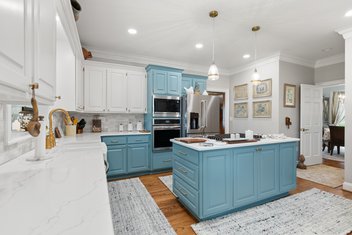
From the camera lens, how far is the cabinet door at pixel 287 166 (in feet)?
8.03

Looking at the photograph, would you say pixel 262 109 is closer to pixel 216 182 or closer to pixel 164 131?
pixel 164 131

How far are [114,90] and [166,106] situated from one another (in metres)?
1.17

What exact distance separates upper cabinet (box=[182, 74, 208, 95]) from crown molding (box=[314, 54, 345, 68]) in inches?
113

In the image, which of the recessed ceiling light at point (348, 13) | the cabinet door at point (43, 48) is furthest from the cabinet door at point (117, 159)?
the recessed ceiling light at point (348, 13)

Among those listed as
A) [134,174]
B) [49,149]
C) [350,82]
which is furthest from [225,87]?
[49,149]

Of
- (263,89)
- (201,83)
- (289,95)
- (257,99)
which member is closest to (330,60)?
(289,95)

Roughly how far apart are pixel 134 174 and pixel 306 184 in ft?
10.8

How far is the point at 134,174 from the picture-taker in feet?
11.5

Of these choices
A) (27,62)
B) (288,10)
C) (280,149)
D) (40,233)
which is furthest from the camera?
(280,149)

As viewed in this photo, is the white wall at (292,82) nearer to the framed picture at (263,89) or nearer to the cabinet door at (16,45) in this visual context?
the framed picture at (263,89)

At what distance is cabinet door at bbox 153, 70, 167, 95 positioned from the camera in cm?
367

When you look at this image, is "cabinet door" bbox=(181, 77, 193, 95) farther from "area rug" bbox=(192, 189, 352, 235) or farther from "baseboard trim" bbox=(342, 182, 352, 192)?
"baseboard trim" bbox=(342, 182, 352, 192)

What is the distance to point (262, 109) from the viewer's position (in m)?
4.16

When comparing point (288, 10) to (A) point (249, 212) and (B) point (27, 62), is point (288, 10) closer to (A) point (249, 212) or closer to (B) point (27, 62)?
(A) point (249, 212)
